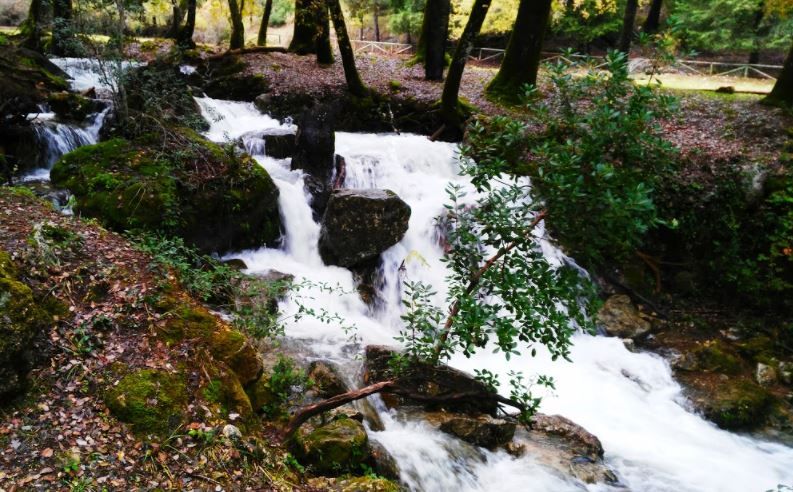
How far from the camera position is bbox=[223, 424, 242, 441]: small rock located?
3840mm

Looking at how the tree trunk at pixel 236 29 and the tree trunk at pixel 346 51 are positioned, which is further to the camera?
the tree trunk at pixel 236 29

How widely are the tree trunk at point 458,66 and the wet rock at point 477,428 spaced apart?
934 cm

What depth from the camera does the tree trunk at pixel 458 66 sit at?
12125 mm

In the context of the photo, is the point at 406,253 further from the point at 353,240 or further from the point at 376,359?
the point at 376,359

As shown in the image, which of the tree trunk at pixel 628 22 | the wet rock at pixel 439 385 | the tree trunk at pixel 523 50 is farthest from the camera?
the tree trunk at pixel 628 22

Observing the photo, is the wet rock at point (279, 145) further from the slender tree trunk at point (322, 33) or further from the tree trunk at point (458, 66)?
the tree trunk at point (458, 66)

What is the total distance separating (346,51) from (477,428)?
10813 millimetres

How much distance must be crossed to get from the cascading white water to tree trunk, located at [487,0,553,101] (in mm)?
4249

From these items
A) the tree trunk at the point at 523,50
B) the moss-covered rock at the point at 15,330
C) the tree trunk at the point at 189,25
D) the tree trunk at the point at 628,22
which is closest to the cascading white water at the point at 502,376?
the moss-covered rock at the point at 15,330

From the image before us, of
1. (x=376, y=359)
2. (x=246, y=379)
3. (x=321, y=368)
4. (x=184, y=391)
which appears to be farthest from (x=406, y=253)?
(x=184, y=391)

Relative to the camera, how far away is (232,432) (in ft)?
12.7

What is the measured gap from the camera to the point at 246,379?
4.71 meters

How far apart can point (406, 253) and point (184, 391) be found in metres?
6.73

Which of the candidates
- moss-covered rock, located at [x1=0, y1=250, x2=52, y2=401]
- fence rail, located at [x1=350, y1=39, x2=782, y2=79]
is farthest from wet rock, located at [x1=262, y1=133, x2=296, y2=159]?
fence rail, located at [x1=350, y1=39, x2=782, y2=79]
